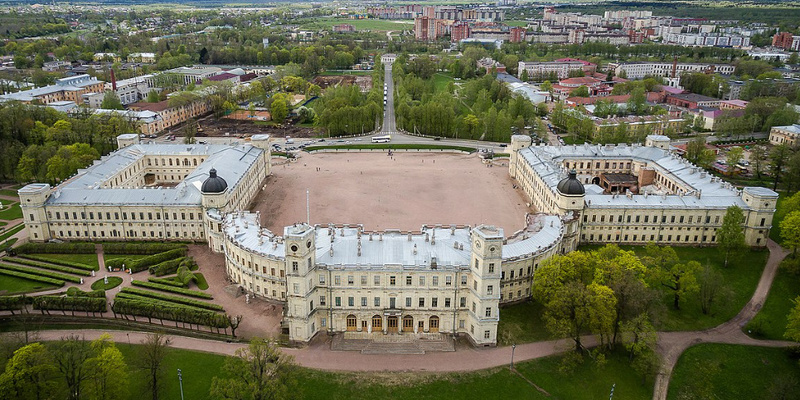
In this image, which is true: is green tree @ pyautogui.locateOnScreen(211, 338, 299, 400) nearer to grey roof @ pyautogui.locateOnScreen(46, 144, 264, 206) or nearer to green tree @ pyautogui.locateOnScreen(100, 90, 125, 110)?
grey roof @ pyautogui.locateOnScreen(46, 144, 264, 206)

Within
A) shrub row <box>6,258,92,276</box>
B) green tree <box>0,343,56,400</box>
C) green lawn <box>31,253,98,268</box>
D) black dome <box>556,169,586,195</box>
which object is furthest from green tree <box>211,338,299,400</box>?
black dome <box>556,169,586,195</box>

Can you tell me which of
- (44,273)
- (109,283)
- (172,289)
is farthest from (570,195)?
(44,273)

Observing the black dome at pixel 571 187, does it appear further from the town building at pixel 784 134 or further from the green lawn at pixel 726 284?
the town building at pixel 784 134

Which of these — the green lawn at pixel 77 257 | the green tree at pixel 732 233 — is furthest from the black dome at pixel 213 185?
the green tree at pixel 732 233

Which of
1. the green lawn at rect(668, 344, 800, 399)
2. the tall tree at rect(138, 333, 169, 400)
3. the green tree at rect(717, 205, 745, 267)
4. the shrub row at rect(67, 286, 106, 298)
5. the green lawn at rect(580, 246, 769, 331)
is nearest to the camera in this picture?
the tall tree at rect(138, 333, 169, 400)

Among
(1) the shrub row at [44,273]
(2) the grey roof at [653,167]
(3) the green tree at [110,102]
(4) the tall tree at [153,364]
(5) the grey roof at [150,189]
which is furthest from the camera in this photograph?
(3) the green tree at [110,102]

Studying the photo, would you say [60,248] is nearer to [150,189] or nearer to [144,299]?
[150,189]
